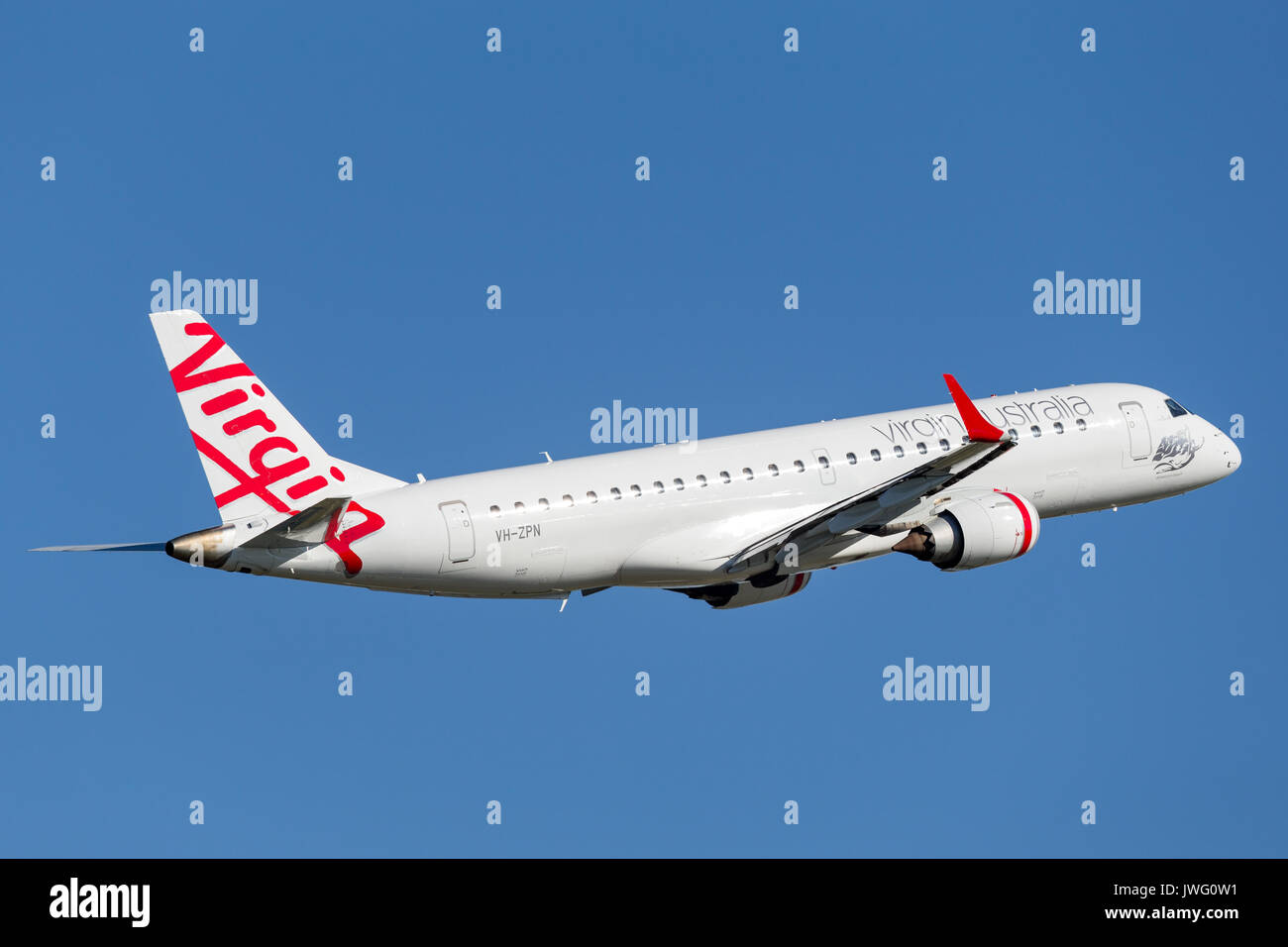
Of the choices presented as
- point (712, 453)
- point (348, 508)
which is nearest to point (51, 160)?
point (348, 508)

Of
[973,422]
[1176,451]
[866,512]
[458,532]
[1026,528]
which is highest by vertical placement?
[1176,451]

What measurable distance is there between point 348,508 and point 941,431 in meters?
16.4

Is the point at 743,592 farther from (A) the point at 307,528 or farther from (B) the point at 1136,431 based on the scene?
(A) the point at 307,528

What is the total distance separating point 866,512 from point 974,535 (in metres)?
3.35

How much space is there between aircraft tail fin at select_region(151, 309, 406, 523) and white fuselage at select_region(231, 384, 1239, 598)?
1414 millimetres

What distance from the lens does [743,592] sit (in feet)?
177

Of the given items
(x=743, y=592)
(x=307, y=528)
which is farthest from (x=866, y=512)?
(x=307, y=528)

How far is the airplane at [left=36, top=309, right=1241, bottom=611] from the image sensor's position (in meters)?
45.8

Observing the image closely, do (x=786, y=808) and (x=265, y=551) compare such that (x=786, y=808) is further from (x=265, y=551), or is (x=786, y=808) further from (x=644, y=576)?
(x=265, y=551)

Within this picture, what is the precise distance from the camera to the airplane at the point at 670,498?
4578cm

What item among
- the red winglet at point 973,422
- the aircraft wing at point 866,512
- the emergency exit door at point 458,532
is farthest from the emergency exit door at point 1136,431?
the emergency exit door at point 458,532

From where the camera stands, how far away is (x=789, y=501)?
167ft

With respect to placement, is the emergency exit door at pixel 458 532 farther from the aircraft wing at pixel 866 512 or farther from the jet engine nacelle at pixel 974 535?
the jet engine nacelle at pixel 974 535

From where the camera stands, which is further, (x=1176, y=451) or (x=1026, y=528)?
(x=1176, y=451)
